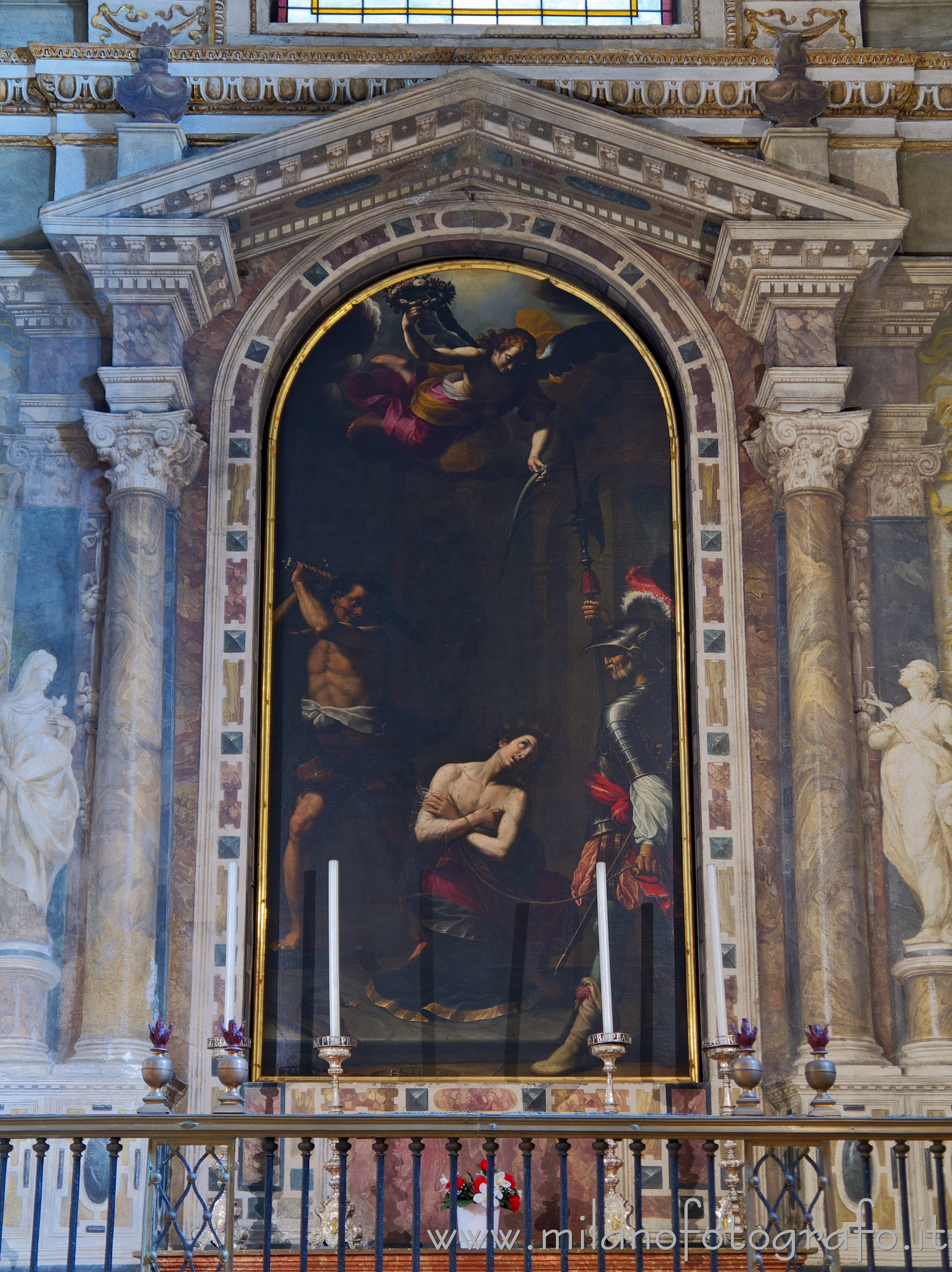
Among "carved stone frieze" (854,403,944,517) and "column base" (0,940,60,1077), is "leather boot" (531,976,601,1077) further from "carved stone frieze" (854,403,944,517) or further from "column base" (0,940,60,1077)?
"carved stone frieze" (854,403,944,517)

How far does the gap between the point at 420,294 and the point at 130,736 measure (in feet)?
11.9

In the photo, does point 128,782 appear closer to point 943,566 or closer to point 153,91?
point 153,91

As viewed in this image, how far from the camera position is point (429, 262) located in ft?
37.6

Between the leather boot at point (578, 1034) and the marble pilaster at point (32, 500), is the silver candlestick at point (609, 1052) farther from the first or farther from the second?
the marble pilaster at point (32, 500)

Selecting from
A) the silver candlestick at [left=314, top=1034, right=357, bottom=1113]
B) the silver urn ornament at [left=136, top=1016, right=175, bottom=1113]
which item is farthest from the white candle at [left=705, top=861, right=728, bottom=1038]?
the silver urn ornament at [left=136, top=1016, right=175, bottom=1113]

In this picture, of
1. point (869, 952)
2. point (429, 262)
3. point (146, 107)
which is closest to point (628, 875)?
point (869, 952)

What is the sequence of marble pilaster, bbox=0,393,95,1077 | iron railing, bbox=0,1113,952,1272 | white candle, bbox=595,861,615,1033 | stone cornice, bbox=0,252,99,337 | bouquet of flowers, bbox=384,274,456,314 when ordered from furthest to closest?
1. bouquet of flowers, bbox=384,274,456,314
2. stone cornice, bbox=0,252,99,337
3. marble pilaster, bbox=0,393,95,1077
4. white candle, bbox=595,861,615,1033
5. iron railing, bbox=0,1113,952,1272

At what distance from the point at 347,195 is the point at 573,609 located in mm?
3043

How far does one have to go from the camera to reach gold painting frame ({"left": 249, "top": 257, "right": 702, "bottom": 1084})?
383 inches

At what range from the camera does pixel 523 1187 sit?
802 cm

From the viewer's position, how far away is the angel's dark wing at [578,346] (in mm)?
11172

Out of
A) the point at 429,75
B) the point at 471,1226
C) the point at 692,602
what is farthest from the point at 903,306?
the point at 471,1226

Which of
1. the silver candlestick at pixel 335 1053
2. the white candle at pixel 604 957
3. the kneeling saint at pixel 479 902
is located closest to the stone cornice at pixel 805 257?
the kneeling saint at pixel 479 902

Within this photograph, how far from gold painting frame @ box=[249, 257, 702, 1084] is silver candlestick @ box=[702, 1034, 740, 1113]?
0.39m
